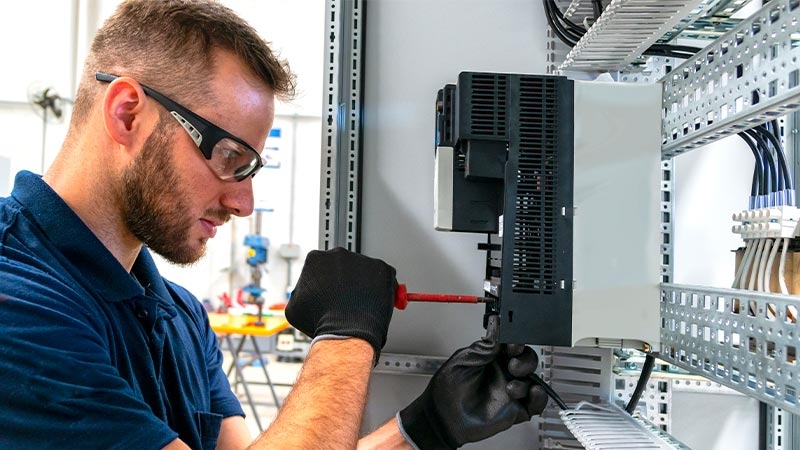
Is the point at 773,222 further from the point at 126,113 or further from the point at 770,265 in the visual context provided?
the point at 126,113

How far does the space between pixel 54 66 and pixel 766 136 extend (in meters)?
4.04

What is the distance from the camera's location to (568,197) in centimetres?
87

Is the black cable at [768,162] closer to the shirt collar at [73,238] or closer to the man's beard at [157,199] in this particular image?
the man's beard at [157,199]

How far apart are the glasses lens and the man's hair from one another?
3.0 inches

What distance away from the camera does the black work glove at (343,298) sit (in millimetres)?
842

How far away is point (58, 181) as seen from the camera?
79 cm

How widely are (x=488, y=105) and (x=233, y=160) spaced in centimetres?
42

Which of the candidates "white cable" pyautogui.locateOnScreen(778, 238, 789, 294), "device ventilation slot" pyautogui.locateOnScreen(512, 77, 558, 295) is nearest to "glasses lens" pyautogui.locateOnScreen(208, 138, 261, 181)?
"device ventilation slot" pyautogui.locateOnScreen(512, 77, 558, 295)

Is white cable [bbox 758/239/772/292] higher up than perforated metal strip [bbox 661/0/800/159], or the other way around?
perforated metal strip [bbox 661/0/800/159]

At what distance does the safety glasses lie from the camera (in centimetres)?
76

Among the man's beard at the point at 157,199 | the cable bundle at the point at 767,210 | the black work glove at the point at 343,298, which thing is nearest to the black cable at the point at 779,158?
the cable bundle at the point at 767,210

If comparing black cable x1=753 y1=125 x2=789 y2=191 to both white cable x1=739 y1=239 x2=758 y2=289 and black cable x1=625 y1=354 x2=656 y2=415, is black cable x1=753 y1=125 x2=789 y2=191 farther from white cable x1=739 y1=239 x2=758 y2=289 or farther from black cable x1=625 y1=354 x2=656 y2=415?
black cable x1=625 y1=354 x2=656 y2=415

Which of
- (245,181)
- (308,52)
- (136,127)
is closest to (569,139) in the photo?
(245,181)

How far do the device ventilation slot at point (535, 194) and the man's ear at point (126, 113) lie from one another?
0.57 m
